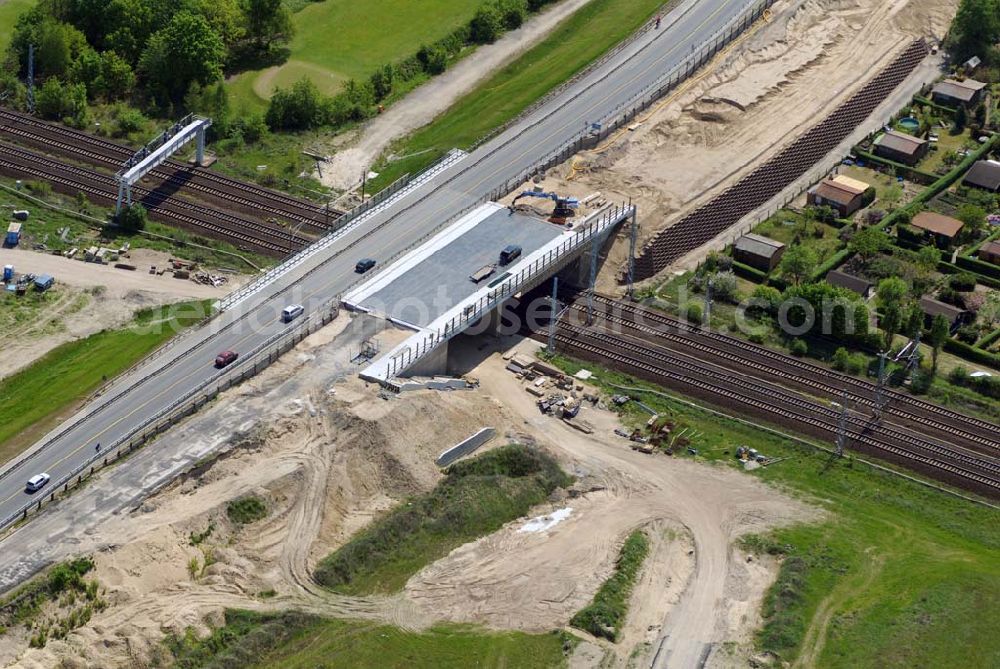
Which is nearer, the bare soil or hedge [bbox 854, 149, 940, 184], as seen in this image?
the bare soil

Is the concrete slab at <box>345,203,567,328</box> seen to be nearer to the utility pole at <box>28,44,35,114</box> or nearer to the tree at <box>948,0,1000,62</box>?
the utility pole at <box>28,44,35,114</box>

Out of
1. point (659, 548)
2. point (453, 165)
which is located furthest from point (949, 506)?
point (453, 165)

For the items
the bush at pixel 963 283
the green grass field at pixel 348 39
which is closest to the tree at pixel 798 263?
the bush at pixel 963 283

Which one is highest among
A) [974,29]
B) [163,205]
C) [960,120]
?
[974,29]

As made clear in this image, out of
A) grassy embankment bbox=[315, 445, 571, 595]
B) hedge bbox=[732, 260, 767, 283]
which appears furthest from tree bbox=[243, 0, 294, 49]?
grassy embankment bbox=[315, 445, 571, 595]

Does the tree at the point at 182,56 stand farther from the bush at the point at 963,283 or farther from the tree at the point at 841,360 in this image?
the bush at the point at 963,283

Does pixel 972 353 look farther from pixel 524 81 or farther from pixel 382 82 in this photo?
pixel 382 82

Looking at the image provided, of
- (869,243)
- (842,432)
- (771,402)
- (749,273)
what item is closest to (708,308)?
(749,273)

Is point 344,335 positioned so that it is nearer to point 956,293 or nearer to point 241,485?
point 241,485
